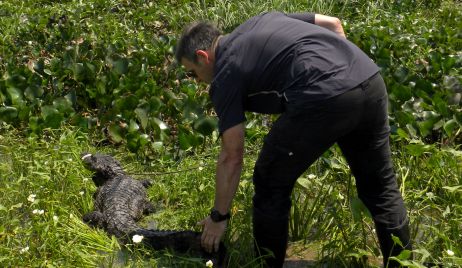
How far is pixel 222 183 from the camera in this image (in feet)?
10.4

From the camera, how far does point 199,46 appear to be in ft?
10.1

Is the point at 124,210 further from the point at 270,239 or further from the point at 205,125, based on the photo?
the point at 270,239

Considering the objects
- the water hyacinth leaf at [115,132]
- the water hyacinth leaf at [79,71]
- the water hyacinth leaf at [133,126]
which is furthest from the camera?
the water hyacinth leaf at [79,71]

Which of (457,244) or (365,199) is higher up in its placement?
(365,199)

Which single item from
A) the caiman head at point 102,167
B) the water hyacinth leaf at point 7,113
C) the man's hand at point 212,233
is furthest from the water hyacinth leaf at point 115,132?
the man's hand at point 212,233

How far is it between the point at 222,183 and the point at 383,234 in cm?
92

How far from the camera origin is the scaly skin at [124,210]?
12.3 ft

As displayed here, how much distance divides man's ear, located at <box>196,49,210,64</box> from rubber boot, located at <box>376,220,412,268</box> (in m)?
1.27

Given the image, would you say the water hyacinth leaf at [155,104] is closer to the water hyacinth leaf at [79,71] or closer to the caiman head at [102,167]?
the caiman head at [102,167]

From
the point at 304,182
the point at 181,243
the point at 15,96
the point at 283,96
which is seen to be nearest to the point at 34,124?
the point at 15,96

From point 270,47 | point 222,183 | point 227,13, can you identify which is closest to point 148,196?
point 222,183

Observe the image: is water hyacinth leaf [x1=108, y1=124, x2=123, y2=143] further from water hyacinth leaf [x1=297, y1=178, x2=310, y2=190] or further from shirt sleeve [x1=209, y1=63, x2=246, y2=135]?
shirt sleeve [x1=209, y1=63, x2=246, y2=135]

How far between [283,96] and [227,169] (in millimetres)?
436

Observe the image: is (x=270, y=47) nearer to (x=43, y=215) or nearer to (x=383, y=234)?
(x=383, y=234)
